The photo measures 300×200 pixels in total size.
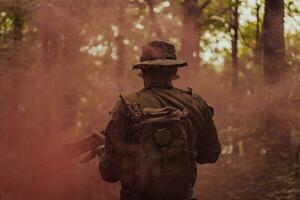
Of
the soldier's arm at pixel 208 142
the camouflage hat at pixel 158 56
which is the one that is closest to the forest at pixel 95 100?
the soldier's arm at pixel 208 142

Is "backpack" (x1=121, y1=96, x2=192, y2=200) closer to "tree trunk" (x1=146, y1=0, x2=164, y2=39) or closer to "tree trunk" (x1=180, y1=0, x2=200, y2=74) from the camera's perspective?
"tree trunk" (x1=146, y1=0, x2=164, y2=39)

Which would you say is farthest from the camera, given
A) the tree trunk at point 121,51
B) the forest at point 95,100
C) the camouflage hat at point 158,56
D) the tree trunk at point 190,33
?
the tree trunk at point 190,33

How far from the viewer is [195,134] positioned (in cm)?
453

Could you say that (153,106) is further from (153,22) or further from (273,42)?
(153,22)

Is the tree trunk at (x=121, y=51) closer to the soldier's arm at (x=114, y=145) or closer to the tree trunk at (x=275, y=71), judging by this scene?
the tree trunk at (x=275, y=71)

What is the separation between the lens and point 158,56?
4.66 meters

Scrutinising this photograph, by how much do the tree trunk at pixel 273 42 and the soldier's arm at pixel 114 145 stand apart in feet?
21.7

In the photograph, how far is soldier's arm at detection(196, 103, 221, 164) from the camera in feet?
15.3

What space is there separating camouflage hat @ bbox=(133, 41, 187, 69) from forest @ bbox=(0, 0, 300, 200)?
14.1ft

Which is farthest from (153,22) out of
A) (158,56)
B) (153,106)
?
(153,106)

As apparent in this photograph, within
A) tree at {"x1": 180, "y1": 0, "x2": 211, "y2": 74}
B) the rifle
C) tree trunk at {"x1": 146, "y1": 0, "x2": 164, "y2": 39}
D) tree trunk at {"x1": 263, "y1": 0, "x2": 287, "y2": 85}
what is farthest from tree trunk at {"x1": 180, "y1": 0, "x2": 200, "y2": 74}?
the rifle

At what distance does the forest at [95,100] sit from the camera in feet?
31.0

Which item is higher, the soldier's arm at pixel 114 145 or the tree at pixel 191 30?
the tree at pixel 191 30

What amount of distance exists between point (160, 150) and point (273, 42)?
7.29 m
